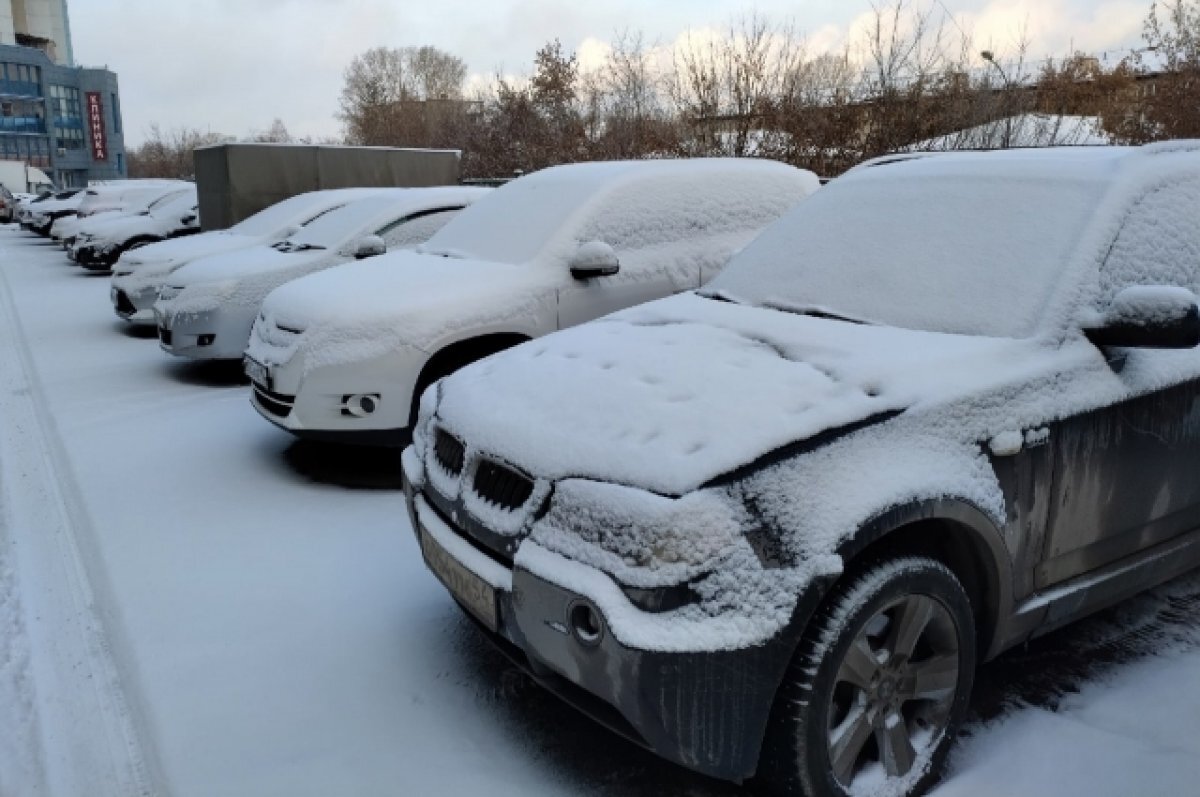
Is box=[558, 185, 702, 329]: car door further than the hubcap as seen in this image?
Yes

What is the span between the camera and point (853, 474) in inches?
94.0

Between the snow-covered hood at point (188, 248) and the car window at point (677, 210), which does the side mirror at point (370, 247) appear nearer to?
the car window at point (677, 210)

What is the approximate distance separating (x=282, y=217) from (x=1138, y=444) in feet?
28.4

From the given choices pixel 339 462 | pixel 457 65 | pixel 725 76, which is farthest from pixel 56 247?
pixel 457 65

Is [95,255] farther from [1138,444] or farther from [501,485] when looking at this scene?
[1138,444]

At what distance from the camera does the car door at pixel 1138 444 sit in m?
2.80

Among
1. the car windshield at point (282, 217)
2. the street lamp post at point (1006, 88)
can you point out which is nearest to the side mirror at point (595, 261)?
the car windshield at point (282, 217)

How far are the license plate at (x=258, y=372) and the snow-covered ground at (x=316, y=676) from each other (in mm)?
568

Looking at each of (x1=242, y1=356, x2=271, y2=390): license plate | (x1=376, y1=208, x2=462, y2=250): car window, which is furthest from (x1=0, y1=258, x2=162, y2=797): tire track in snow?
(x1=376, y1=208, x2=462, y2=250): car window

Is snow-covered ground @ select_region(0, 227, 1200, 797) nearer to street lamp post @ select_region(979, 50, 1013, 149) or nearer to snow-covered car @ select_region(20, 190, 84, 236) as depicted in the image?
street lamp post @ select_region(979, 50, 1013, 149)

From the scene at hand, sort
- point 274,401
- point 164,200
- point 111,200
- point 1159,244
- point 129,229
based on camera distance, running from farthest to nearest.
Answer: point 111,200, point 164,200, point 129,229, point 274,401, point 1159,244

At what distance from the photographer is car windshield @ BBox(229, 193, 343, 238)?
949 cm

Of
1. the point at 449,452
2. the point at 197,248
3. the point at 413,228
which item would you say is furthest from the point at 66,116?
the point at 449,452

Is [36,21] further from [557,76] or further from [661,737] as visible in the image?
[661,737]
